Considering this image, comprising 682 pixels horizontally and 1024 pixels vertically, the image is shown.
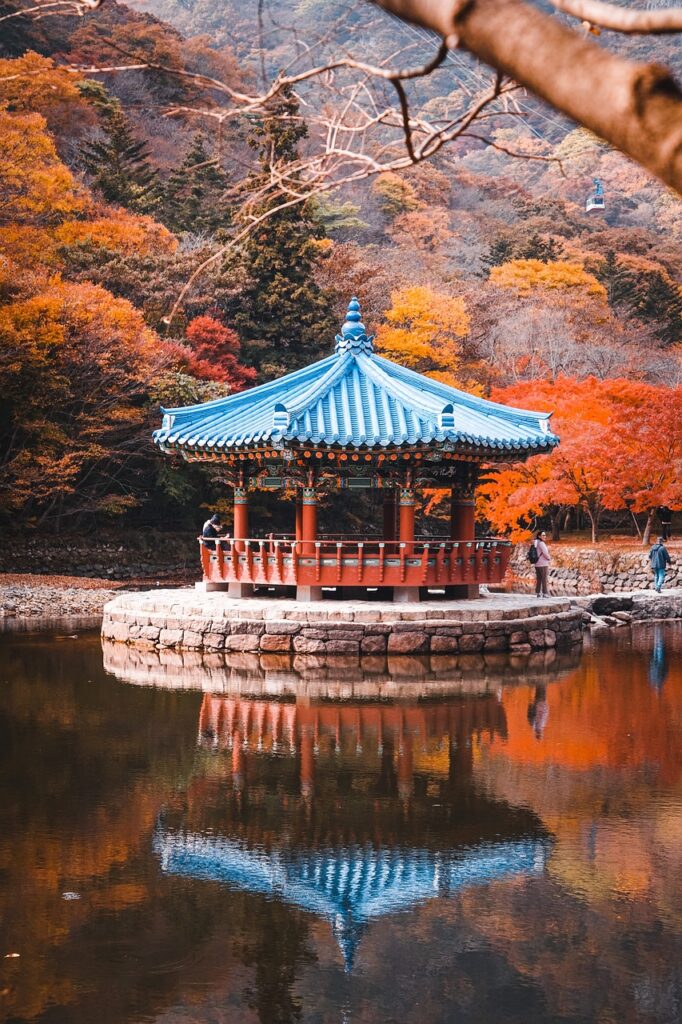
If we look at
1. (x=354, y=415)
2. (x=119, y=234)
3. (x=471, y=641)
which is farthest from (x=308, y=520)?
(x=119, y=234)

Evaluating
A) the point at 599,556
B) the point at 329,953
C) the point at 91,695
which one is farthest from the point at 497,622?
the point at 599,556

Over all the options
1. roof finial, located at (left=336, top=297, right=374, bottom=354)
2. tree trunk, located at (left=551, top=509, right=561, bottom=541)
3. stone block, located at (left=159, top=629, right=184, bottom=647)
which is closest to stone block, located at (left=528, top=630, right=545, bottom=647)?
stone block, located at (left=159, top=629, right=184, bottom=647)

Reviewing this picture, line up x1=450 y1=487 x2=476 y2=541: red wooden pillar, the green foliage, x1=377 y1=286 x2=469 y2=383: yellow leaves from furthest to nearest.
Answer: the green foliage → x1=377 y1=286 x2=469 y2=383: yellow leaves → x1=450 y1=487 x2=476 y2=541: red wooden pillar

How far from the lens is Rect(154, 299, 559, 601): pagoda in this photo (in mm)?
18578

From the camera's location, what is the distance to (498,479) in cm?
3158

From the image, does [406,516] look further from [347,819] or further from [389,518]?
[347,819]

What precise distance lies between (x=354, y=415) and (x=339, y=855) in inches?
484

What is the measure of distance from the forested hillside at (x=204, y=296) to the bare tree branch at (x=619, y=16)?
11924 mm

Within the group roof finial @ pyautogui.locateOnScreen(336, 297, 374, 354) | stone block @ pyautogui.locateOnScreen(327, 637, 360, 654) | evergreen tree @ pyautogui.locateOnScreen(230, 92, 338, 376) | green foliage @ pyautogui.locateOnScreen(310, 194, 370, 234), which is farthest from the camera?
green foliage @ pyautogui.locateOnScreen(310, 194, 370, 234)

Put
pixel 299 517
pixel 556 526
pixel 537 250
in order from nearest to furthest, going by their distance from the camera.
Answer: pixel 299 517, pixel 556 526, pixel 537 250

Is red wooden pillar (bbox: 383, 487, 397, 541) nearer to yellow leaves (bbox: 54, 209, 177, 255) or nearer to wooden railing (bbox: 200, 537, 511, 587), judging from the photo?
wooden railing (bbox: 200, 537, 511, 587)

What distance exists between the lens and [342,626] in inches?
664

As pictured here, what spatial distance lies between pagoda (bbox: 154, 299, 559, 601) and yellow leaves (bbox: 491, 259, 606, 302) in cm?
2816

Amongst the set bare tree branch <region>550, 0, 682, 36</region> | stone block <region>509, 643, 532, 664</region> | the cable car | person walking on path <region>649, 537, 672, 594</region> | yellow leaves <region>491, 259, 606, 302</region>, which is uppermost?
the cable car
